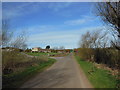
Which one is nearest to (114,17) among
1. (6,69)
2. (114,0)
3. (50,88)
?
(114,0)

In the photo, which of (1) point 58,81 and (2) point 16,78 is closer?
(1) point 58,81

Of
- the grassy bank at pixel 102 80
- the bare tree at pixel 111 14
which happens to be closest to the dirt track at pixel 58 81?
the grassy bank at pixel 102 80

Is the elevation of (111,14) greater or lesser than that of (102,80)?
greater

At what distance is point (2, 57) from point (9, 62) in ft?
3.30

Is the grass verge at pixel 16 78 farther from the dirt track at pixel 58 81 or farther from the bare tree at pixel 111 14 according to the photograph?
the bare tree at pixel 111 14

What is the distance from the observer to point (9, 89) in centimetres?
582

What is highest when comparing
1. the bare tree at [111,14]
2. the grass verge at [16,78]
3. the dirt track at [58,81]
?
the bare tree at [111,14]

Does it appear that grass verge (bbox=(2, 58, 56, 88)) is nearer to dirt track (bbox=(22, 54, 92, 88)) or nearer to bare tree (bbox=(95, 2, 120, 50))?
dirt track (bbox=(22, 54, 92, 88))

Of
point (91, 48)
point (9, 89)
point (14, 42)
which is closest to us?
point (9, 89)

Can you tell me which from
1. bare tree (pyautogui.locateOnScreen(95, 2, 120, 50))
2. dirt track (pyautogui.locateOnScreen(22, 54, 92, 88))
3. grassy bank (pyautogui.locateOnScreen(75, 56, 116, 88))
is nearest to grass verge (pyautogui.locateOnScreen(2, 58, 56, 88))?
dirt track (pyautogui.locateOnScreen(22, 54, 92, 88))

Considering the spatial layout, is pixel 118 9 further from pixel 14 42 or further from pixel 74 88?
pixel 14 42

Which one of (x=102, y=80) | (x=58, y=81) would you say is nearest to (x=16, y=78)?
(x=58, y=81)

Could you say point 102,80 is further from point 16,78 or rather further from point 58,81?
point 16,78

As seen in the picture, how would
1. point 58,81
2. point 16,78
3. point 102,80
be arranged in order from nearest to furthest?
point 102,80 → point 58,81 → point 16,78
